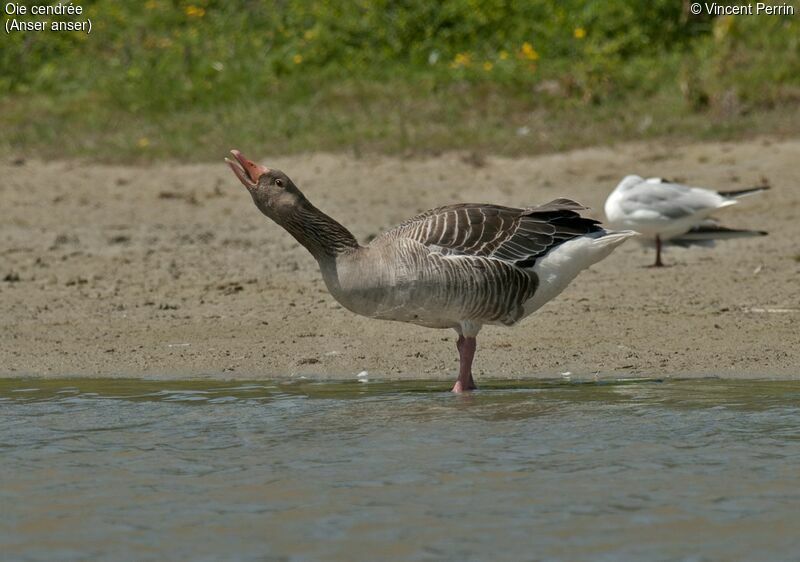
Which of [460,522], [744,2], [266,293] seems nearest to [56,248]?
[266,293]

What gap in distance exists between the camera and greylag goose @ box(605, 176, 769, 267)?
10016mm

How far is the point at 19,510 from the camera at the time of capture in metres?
5.47

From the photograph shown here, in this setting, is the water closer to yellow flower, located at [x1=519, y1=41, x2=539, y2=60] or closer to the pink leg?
the pink leg

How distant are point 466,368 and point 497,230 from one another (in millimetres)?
750

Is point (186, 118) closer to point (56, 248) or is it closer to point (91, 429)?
point (56, 248)

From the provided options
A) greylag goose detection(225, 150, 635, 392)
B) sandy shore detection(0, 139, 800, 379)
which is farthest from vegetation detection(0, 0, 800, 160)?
greylag goose detection(225, 150, 635, 392)

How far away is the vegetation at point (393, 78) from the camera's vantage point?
13.0 metres

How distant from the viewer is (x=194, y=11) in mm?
16016

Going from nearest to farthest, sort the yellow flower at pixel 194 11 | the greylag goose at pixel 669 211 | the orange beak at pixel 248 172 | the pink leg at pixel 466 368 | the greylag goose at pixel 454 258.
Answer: the greylag goose at pixel 454 258 < the pink leg at pixel 466 368 < the orange beak at pixel 248 172 < the greylag goose at pixel 669 211 < the yellow flower at pixel 194 11

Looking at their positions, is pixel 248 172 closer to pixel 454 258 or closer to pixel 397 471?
pixel 454 258

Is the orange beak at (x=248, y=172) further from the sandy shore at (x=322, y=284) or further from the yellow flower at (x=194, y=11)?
the yellow flower at (x=194, y=11)

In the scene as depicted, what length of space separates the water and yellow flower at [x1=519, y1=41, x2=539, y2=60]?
7.21 m

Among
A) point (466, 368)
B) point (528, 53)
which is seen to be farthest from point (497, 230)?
point (528, 53)

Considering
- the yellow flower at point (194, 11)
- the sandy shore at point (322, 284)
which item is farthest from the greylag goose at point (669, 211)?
the yellow flower at point (194, 11)
